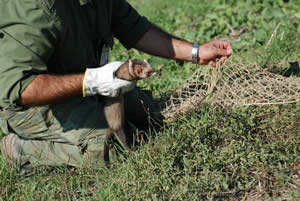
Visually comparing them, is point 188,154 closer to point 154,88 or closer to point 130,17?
point 130,17

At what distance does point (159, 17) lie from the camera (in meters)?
6.75

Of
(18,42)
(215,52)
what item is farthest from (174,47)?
(18,42)

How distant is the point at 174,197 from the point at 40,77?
1.06 meters

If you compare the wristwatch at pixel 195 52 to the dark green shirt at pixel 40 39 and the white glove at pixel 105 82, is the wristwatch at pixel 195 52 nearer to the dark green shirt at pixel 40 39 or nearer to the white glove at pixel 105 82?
the dark green shirt at pixel 40 39

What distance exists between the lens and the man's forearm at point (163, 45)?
3488mm

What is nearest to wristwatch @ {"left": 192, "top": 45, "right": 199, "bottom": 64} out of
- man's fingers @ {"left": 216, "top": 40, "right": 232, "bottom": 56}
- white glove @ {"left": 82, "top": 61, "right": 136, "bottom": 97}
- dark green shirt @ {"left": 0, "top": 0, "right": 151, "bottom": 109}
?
man's fingers @ {"left": 216, "top": 40, "right": 232, "bottom": 56}

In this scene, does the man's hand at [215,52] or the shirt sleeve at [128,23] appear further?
the shirt sleeve at [128,23]

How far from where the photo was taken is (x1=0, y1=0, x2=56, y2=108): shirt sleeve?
102 inches

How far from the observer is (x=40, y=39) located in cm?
262

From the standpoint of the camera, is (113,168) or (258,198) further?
(113,168)

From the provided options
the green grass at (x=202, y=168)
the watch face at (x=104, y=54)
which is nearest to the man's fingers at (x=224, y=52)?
the green grass at (x=202, y=168)

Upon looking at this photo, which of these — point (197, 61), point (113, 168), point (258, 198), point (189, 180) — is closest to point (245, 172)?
point (258, 198)

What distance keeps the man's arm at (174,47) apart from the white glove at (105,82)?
893 millimetres

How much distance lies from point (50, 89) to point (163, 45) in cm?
120
